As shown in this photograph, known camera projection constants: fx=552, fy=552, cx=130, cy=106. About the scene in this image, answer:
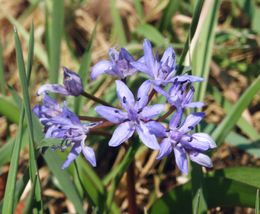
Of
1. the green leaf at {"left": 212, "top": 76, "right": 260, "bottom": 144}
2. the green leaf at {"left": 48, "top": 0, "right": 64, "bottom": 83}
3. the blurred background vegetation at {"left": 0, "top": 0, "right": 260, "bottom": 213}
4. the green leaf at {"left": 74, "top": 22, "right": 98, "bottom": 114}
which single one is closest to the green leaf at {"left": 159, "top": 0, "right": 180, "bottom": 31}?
the blurred background vegetation at {"left": 0, "top": 0, "right": 260, "bottom": 213}

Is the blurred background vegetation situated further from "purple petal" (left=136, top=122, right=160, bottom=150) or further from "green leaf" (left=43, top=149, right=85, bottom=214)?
"purple petal" (left=136, top=122, right=160, bottom=150)

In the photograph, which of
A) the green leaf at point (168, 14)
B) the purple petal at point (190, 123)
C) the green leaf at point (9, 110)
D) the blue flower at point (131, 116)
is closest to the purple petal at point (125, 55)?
the blue flower at point (131, 116)

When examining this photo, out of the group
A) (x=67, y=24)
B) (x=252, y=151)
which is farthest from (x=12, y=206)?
(x=67, y=24)

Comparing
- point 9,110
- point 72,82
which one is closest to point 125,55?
point 72,82

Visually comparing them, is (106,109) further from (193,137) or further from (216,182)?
(216,182)

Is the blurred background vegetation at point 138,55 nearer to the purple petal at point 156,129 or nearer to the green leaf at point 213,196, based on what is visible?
the green leaf at point 213,196
